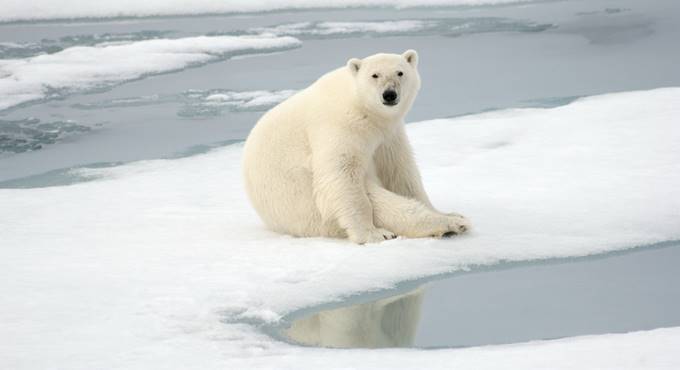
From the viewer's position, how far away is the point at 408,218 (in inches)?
189

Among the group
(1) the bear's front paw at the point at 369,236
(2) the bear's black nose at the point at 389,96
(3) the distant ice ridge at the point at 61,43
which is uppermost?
(2) the bear's black nose at the point at 389,96

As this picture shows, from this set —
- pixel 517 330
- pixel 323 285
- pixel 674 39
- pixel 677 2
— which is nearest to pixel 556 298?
pixel 517 330

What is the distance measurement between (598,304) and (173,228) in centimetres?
230

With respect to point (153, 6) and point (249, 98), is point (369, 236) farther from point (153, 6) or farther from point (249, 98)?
point (153, 6)

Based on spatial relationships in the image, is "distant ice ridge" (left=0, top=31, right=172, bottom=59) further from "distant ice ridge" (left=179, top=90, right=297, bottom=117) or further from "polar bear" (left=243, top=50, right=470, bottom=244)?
"polar bear" (left=243, top=50, right=470, bottom=244)

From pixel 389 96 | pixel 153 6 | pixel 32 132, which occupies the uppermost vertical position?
pixel 389 96

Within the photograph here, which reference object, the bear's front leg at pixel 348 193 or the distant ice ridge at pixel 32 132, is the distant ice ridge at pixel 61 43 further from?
the bear's front leg at pixel 348 193

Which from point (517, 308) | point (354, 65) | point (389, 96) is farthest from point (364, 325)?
point (354, 65)

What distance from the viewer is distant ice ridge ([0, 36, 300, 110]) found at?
10648mm

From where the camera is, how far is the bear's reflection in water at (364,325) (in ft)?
12.2

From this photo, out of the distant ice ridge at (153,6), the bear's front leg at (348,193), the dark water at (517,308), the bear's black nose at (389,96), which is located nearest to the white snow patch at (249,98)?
the bear's front leg at (348,193)

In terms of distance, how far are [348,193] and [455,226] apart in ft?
1.73

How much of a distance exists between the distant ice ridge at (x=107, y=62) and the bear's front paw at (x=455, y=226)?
625 cm

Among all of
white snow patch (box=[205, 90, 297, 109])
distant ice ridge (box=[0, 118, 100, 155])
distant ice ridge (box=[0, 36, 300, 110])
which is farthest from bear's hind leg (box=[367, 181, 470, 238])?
distant ice ridge (box=[0, 36, 300, 110])
